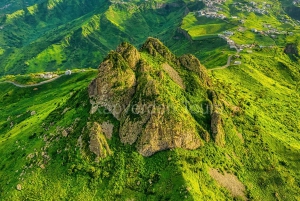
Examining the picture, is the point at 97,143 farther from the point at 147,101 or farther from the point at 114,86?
the point at 114,86

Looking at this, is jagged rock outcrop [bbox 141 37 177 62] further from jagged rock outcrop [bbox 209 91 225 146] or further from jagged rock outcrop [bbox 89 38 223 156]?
jagged rock outcrop [bbox 209 91 225 146]

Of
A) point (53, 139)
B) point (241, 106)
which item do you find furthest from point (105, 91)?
point (241, 106)

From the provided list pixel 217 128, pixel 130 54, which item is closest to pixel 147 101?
pixel 130 54

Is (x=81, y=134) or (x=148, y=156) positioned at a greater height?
(x=81, y=134)

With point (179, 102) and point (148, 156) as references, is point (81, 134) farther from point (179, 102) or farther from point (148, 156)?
point (179, 102)

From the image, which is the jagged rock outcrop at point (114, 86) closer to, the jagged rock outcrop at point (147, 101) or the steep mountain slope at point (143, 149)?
the jagged rock outcrop at point (147, 101)
